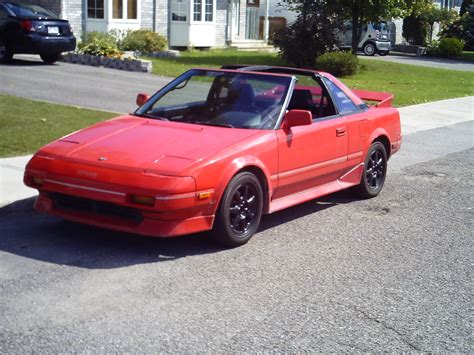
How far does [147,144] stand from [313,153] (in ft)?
5.83

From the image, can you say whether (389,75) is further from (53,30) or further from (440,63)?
(53,30)

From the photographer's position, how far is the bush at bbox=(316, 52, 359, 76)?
22.7 meters

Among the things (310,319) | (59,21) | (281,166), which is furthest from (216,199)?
(59,21)

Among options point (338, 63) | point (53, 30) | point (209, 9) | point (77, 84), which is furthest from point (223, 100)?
point (209, 9)

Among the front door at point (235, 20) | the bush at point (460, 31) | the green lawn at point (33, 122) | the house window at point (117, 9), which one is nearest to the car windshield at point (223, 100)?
the green lawn at point (33, 122)

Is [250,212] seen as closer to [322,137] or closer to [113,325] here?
[322,137]

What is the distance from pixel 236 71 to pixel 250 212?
1.72 metres

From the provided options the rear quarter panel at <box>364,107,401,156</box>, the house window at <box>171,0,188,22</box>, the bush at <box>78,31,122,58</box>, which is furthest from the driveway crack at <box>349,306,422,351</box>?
the house window at <box>171,0,188,22</box>

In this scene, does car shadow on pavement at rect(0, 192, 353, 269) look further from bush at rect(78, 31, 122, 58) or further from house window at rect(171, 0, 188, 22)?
house window at rect(171, 0, 188, 22)

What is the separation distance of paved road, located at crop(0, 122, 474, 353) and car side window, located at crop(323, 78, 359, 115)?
1114 millimetres

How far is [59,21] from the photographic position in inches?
777

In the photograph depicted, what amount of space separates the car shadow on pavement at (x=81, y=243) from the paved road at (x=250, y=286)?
2 centimetres

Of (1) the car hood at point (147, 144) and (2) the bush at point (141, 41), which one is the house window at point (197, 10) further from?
(1) the car hood at point (147, 144)

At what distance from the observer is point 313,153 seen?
7.15 meters
